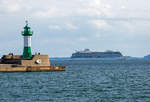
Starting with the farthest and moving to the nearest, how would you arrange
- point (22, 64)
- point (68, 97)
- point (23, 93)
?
point (22, 64) < point (23, 93) < point (68, 97)

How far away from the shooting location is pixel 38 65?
74.8 meters

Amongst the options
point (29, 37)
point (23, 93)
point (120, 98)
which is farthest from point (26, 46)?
point (120, 98)

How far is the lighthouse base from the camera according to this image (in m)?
71.7

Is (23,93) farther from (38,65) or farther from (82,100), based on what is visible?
(38,65)

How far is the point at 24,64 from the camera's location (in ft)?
240

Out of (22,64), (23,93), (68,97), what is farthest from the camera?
(22,64)

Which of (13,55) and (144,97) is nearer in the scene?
(144,97)

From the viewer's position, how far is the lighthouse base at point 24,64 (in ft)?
235

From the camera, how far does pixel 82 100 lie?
37000 millimetres

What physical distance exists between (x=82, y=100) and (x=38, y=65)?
126 feet

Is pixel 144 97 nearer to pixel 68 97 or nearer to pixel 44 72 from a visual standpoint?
pixel 68 97

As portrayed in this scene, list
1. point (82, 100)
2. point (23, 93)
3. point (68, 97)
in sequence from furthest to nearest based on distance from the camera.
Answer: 1. point (23, 93)
2. point (68, 97)
3. point (82, 100)

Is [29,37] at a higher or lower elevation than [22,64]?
higher

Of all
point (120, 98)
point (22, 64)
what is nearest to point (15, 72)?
point (22, 64)
